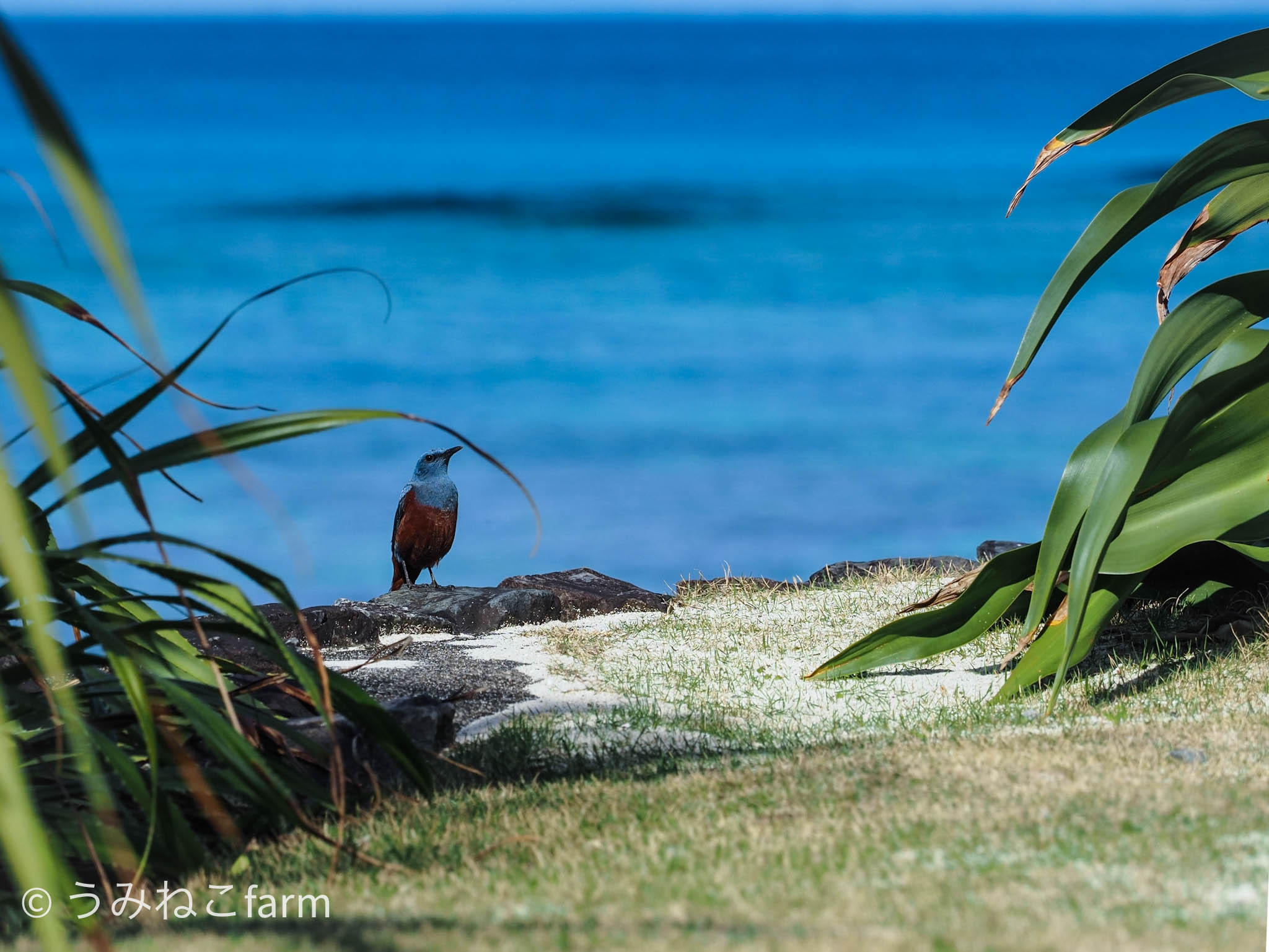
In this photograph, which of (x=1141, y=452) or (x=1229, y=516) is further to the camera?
(x=1229, y=516)

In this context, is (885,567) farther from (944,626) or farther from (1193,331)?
(1193,331)

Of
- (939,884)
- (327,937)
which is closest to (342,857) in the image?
(327,937)

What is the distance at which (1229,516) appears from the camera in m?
4.14

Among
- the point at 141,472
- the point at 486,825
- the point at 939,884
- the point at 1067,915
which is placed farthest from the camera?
the point at 486,825

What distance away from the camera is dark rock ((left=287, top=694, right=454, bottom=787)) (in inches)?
122

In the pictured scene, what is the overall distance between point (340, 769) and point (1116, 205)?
10.8 ft

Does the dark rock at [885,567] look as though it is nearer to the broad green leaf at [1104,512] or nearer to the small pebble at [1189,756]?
the broad green leaf at [1104,512]

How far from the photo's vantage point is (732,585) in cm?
692

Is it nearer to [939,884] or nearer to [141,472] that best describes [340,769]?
[141,472]

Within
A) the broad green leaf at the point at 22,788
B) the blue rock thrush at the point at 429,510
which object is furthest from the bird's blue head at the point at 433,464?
the broad green leaf at the point at 22,788

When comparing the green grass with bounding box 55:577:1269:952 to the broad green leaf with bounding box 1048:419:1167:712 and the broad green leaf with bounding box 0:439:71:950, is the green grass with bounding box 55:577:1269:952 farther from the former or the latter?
the broad green leaf with bounding box 0:439:71:950

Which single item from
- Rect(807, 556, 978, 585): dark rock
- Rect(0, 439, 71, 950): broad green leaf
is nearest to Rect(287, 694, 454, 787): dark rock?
Rect(0, 439, 71, 950): broad green leaf

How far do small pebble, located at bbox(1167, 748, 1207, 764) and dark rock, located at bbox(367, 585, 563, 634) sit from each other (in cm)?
387

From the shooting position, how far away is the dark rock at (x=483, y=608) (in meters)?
6.32
